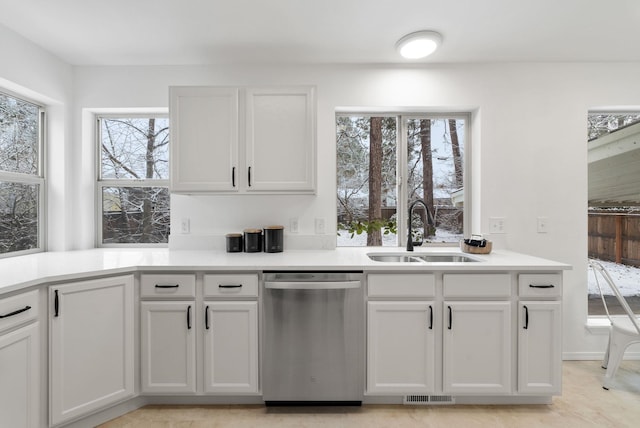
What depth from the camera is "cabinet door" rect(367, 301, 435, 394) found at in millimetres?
1929

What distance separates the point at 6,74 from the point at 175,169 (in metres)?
1.16

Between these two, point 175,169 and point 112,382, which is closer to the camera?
point 112,382

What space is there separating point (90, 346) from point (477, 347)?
2.20m

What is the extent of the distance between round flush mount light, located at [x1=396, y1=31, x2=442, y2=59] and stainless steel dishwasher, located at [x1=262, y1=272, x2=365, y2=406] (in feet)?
5.34

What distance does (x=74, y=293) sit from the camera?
170 centimetres

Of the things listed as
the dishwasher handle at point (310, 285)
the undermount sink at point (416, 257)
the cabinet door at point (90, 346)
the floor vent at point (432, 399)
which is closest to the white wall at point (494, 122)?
the undermount sink at point (416, 257)

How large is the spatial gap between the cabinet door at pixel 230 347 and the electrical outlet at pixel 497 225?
6.34ft

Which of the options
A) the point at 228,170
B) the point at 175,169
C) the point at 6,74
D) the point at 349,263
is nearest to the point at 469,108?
the point at 349,263

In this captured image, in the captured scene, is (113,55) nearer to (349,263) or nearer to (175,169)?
(175,169)

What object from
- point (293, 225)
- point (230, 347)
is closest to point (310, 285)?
point (230, 347)

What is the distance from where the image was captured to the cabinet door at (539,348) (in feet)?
6.30

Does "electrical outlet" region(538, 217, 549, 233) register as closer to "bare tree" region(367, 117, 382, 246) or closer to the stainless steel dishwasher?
"bare tree" region(367, 117, 382, 246)

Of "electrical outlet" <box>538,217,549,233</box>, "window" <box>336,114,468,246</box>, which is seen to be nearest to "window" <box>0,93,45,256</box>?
"window" <box>336,114,468,246</box>

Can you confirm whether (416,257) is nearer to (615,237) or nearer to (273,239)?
(273,239)
